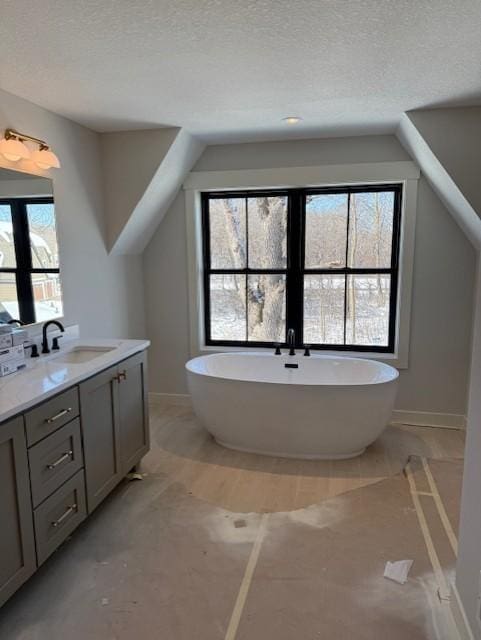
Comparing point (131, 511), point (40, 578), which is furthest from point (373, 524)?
point (40, 578)

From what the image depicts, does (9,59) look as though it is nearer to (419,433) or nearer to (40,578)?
(40,578)

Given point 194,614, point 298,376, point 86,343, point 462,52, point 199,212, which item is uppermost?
point 462,52

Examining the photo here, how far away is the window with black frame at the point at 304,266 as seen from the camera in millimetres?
3721

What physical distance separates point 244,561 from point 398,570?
2.38ft

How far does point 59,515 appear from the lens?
6.60ft

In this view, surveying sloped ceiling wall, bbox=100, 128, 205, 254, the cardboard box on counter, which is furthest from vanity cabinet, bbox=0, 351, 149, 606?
→ sloped ceiling wall, bbox=100, 128, 205, 254

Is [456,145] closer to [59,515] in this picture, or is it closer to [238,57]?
[238,57]

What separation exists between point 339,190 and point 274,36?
2028mm

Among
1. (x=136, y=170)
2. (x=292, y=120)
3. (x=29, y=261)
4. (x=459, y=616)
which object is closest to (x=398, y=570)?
(x=459, y=616)

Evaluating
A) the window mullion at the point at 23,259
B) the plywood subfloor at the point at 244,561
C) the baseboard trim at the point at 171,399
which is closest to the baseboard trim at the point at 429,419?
the plywood subfloor at the point at 244,561

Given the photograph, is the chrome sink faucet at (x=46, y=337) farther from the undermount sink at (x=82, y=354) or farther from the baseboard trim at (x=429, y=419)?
the baseboard trim at (x=429, y=419)

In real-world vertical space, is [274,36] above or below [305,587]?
above

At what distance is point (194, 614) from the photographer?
1.76 meters

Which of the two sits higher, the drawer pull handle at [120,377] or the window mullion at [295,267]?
the window mullion at [295,267]
